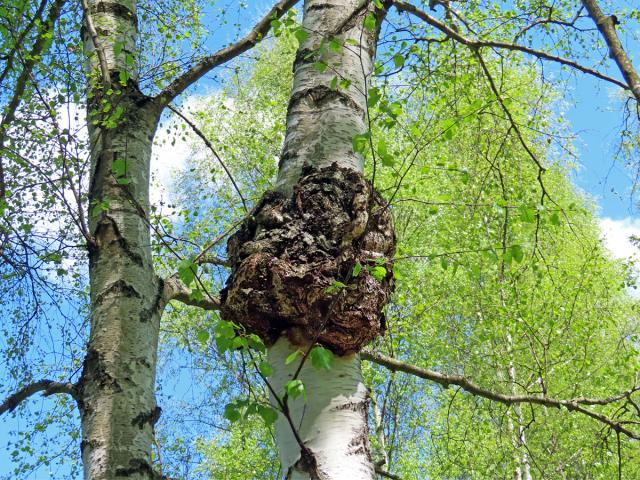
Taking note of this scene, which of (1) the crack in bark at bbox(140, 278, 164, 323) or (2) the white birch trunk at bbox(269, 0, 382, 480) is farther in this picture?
(1) the crack in bark at bbox(140, 278, 164, 323)

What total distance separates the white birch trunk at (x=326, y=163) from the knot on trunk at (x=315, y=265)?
0.06m

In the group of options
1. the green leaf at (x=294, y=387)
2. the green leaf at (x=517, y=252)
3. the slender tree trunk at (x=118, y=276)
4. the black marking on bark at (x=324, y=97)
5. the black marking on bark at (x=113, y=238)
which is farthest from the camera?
the black marking on bark at (x=113, y=238)

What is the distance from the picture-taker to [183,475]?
8695mm

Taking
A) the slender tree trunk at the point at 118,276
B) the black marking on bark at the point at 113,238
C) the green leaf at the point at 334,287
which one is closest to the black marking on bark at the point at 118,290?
the slender tree trunk at the point at 118,276

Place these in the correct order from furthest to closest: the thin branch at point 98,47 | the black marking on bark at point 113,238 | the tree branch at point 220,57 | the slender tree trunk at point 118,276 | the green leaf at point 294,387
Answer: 1. the tree branch at point 220,57
2. the thin branch at point 98,47
3. the black marking on bark at point 113,238
4. the slender tree trunk at point 118,276
5. the green leaf at point 294,387

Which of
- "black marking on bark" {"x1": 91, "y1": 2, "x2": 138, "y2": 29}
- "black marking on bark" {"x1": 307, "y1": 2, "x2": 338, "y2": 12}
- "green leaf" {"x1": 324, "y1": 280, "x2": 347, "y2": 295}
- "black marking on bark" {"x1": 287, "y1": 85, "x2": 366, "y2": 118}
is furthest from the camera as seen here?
"black marking on bark" {"x1": 91, "y1": 2, "x2": 138, "y2": 29}

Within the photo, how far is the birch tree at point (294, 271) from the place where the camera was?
179 cm

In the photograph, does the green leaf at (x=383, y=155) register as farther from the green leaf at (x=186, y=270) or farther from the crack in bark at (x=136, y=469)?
the crack in bark at (x=136, y=469)

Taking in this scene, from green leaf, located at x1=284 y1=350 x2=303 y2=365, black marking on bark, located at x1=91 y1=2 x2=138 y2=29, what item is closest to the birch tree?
green leaf, located at x1=284 y1=350 x2=303 y2=365

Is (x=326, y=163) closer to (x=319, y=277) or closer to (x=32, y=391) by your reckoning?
(x=319, y=277)

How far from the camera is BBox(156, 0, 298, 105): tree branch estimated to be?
3.61 metres

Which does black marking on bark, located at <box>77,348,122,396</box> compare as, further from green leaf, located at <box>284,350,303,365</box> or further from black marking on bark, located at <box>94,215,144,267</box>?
green leaf, located at <box>284,350,303,365</box>

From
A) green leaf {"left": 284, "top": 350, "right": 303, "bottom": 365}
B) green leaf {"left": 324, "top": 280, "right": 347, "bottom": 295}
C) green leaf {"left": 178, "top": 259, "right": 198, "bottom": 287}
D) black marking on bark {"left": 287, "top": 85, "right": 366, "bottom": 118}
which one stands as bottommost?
green leaf {"left": 284, "top": 350, "right": 303, "bottom": 365}

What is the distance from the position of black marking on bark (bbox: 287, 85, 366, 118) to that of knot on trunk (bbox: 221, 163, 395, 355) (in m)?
0.29
